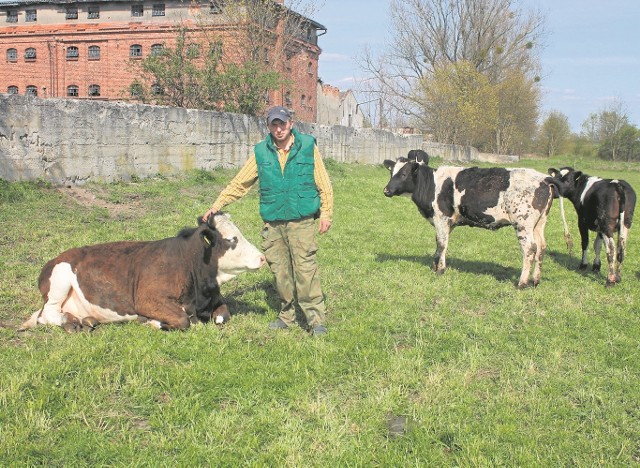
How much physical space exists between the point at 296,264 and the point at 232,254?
25.4 inches

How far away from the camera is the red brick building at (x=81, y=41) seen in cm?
3994

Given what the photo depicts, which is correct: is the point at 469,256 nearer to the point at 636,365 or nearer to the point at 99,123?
the point at 636,365

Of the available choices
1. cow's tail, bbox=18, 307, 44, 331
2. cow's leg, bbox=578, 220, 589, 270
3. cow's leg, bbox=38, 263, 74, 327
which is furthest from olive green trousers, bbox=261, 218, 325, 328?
cow's leg, bbox=578, 220, 589, 270

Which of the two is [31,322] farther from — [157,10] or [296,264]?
[157,10]

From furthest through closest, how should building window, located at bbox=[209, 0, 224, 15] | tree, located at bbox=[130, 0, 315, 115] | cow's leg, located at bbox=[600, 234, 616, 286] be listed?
building window, located at bbox=[209, 0, 224, 15] < tree, located at bbox=[130, 0, 315, 115] < cow's leg, located at bbox=[600, 234, 616, 286]

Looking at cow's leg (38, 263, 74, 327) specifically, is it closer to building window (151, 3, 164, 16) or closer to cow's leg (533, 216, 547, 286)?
cow's leg (533, 216, 547, 286)

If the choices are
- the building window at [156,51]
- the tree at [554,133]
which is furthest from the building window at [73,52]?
the tree at [554,133]

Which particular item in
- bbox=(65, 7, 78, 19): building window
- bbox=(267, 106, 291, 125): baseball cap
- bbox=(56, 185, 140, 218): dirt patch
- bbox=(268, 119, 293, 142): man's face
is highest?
bbox=(65, 7, 78, 19): building window

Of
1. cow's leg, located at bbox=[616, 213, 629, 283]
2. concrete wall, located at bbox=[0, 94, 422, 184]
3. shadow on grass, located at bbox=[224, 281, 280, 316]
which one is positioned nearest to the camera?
shadow on grass, located at bbox=[224, 281, 280, 316]

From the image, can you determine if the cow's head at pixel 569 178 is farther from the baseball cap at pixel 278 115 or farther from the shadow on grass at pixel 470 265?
the baseball cap at pixel 278 115

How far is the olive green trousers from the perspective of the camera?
581 cm

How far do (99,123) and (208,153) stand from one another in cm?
439

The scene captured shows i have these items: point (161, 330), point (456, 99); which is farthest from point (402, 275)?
point (456, 99)

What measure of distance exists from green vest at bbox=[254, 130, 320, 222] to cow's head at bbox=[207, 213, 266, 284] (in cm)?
42
